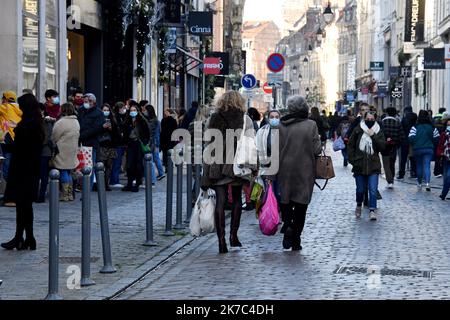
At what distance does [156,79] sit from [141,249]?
1141 inches

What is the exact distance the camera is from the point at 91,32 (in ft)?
111

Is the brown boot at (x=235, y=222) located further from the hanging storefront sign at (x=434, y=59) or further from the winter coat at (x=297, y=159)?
the hanging storefront sign at (x=434, y=59)

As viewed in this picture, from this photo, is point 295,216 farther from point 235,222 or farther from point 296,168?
point 235,222

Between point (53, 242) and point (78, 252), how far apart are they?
3648 mm

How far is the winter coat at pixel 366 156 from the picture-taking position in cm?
1945

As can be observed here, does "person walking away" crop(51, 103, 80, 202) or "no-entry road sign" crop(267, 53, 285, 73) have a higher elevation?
"no-entry road sign" crop(267, 53, 285, 73)

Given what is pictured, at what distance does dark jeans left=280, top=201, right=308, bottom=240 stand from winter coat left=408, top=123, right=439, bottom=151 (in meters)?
12.7

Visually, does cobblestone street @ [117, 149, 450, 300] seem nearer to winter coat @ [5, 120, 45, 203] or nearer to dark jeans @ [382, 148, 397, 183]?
winter coat @ [5, 120, 45, 203]

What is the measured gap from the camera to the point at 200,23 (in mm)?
45250

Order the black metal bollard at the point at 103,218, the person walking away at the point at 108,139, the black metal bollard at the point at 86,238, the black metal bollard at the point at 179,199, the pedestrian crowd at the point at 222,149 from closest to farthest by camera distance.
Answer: the black metal bollard at the point at 86,238 < the black metal bollard at the point at 103,218 < the pedestrian crowd at the point at 222,149 < the black metal bollard at the point at 179,199 < the person walking away at the point at 108,139

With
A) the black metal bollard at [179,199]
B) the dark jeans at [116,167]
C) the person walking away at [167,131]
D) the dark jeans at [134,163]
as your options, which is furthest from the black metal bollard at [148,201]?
the person walking away at [167,131]

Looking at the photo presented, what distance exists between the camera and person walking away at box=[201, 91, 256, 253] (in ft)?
47.8

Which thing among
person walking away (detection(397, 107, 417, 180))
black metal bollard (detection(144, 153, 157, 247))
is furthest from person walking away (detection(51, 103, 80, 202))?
person walking away (detection(397, 107, 417, 180))

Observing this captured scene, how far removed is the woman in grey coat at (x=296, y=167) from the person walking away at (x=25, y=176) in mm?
2906
